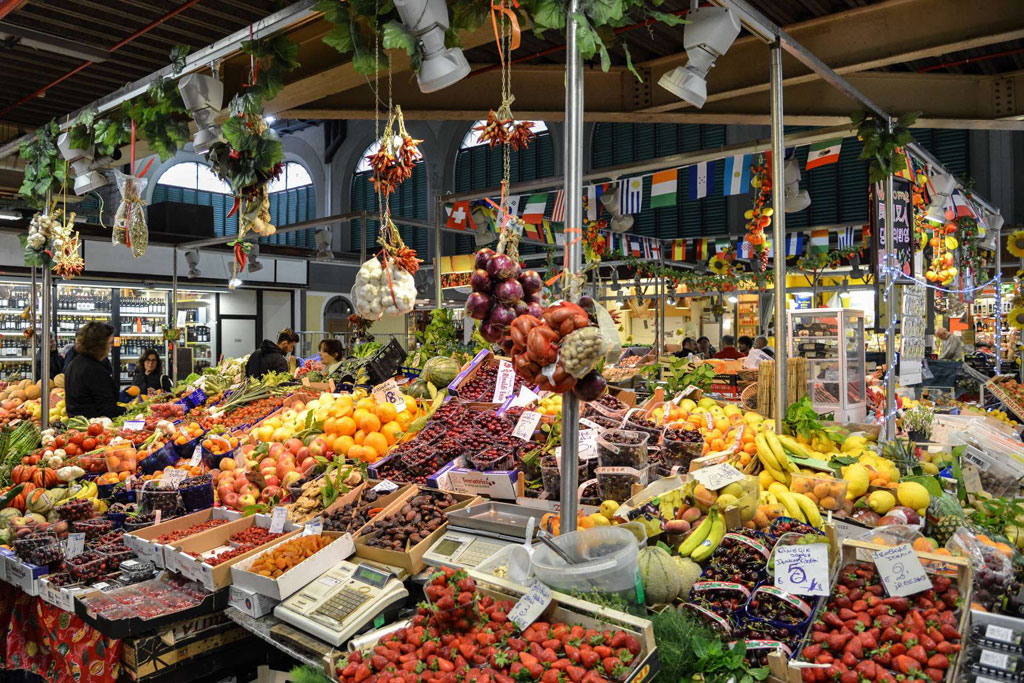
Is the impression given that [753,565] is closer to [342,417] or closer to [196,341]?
[342,417]

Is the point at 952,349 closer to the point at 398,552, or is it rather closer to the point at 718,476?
the point at 718,476

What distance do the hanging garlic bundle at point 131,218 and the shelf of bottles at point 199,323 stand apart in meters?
10.7

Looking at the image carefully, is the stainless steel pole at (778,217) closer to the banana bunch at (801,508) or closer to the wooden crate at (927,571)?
the banana bunch at (801,508)

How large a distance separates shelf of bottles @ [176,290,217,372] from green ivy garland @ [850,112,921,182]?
43.4 ft

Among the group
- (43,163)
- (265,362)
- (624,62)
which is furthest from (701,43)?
(265,362)

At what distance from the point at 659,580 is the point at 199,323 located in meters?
14.4

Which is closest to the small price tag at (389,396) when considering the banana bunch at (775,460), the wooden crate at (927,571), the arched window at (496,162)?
the banana bunch at (775,460)

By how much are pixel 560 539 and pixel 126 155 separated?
5.59 m

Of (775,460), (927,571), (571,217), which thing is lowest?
(927,571)

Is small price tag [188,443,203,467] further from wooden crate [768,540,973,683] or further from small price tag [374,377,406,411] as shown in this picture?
wooden crate [768,540,973,683]

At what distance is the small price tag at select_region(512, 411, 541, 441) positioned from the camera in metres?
3.82

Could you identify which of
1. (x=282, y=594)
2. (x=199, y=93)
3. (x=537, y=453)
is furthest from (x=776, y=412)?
(x=199, y=93)

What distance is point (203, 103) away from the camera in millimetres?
3668

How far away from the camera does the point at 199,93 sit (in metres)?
3.65
